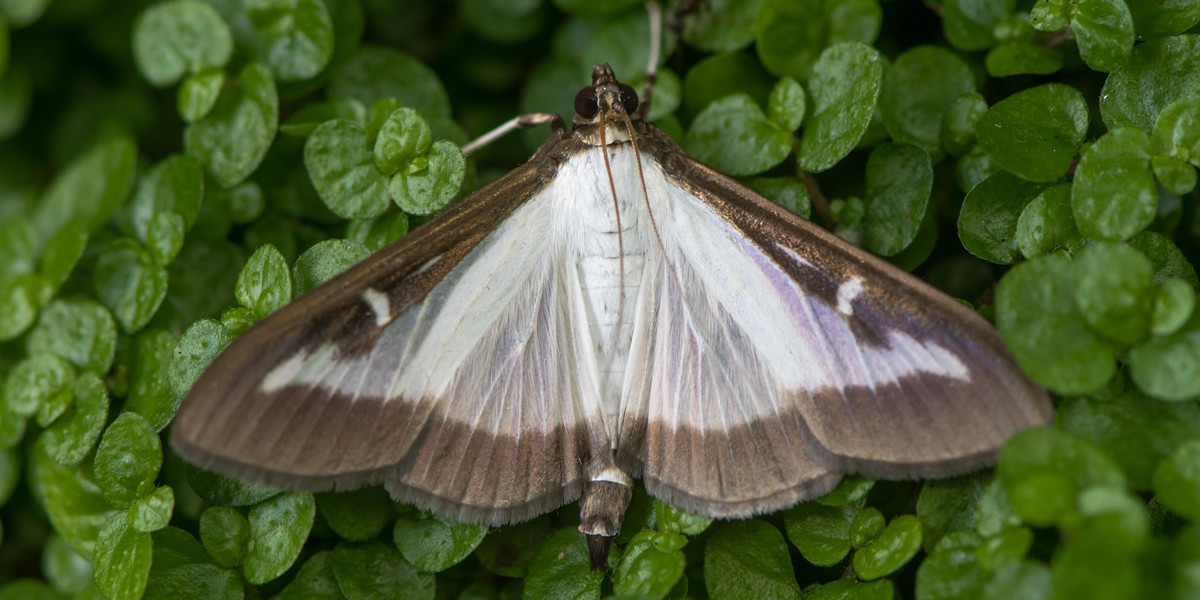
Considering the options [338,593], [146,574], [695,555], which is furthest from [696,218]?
[146,574]

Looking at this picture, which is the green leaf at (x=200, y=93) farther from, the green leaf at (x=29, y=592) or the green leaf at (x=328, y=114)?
the green leaf at (x=29, y=592)

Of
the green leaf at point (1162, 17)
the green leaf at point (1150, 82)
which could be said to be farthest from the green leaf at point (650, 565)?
the green leaf at point (1162, 17)

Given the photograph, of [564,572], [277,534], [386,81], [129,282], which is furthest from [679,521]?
[129,282]

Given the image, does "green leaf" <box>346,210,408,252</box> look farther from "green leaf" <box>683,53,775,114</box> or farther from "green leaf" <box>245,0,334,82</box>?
"green leaf" <box>683,53,775,114</box>

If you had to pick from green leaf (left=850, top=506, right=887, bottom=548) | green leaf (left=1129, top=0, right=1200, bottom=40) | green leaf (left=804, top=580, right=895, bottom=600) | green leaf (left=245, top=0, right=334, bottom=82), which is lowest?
green leaf (left=804, top=580, right=895, bottom=600)

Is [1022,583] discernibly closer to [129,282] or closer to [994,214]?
[994,214]

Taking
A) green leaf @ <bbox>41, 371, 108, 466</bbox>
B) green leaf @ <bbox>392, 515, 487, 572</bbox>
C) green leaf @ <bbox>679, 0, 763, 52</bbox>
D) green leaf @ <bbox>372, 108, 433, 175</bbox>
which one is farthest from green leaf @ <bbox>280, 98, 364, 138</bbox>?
green leaf @ <bbox>392, 515, 487, 572</bbox>
